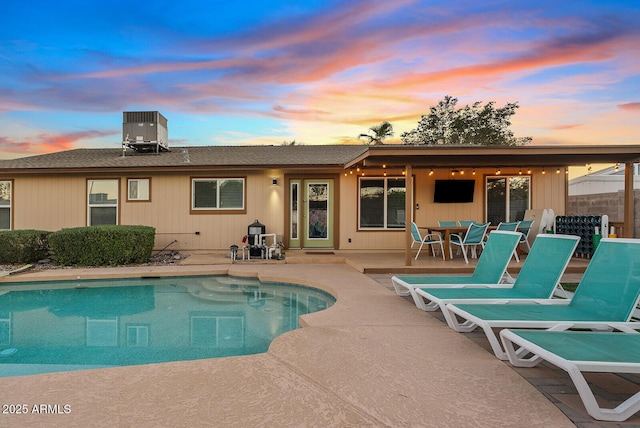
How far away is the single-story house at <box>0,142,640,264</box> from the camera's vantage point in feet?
35.7

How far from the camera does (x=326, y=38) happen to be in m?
10.3

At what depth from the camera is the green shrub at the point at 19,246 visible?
30.2 ft

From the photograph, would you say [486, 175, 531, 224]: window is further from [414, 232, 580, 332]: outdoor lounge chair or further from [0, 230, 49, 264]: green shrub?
[0, 230, 49, 264]: green shrub

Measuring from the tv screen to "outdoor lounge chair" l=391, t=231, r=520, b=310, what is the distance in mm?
5375

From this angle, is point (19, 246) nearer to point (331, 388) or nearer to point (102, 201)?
point (102, 201)

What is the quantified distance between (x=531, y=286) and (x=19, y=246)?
36.1ft

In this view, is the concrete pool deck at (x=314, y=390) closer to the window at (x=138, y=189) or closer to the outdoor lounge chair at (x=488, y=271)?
the outdoor lounge chair at (x=488, y=271)

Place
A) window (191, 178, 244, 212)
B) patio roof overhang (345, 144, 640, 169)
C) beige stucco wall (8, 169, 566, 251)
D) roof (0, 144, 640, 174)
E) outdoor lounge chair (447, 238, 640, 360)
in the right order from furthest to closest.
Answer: window (191, 178, 244, 212) < beige stucco wall (8, 169, 566, 251) < roof (0, 144, 640, 174) < patio roof overhang (345, 144, 640, 169) < outdoor lounge chair (447, 238, 640, 360)

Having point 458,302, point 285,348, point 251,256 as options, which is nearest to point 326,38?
point 251,256

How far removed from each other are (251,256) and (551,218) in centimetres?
783

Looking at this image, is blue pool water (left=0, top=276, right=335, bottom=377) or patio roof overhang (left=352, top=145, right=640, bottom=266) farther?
patio roof overhang (left=352, top=145, right=640, bottom=266)

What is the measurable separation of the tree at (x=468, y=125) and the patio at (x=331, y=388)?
81.7ft

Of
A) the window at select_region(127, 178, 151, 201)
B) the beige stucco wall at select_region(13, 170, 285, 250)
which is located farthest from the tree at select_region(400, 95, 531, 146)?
the window at select_region(127, 178, 151, 201)

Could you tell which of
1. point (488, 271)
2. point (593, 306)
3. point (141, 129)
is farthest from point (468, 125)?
point (593, 306)
